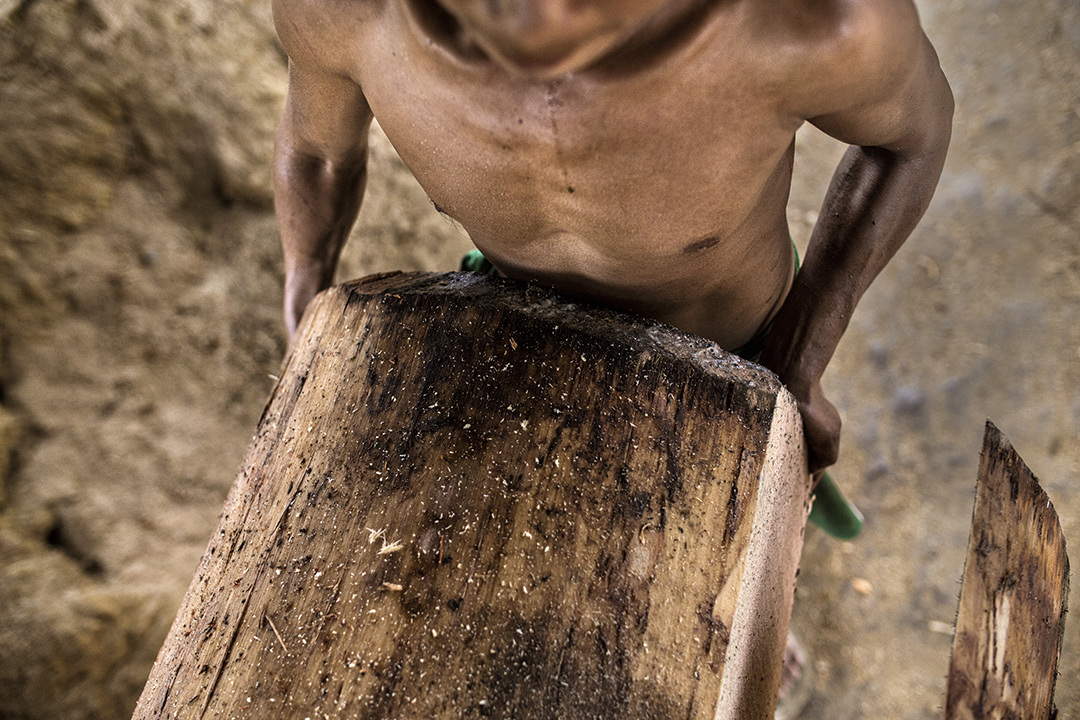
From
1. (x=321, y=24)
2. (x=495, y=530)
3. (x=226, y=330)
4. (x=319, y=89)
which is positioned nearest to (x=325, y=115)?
(x=319, y=89)

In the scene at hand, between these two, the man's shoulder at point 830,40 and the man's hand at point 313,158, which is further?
the man's hand at point 313,158

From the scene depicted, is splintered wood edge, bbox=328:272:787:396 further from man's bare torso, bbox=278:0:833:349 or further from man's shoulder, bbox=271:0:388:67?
man's shoulder, bbox=271:0:388:67

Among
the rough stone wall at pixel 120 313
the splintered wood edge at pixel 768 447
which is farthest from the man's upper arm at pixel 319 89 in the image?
the rough stone wall at pixel 120 313

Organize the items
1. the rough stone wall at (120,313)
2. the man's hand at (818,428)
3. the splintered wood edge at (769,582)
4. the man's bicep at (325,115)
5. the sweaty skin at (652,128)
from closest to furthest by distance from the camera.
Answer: the sweaty skin at (652,128) < the splintered wood edge at (769,582) < the man's bicep at (325,115) < the man's hand at (818,428) < the rough stone wall at (120,313)

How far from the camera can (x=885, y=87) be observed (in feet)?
2.28

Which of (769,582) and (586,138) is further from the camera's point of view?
(769,582)

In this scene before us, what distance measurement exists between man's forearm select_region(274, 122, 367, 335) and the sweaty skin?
0.10ft

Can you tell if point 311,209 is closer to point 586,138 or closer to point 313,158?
point 313,158

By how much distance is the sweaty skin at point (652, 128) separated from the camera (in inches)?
23.5

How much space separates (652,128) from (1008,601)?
637 millimetres

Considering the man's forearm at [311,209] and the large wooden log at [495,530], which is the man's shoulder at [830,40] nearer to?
the large wooden log at [495,530]

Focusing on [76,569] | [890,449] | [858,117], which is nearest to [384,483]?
[858,117]

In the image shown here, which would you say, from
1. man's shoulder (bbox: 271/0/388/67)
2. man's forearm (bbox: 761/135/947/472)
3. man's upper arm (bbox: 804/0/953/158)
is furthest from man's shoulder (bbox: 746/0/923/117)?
man's shoulder (bbox: 271/0/388/67)

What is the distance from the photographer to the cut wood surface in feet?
2.41
